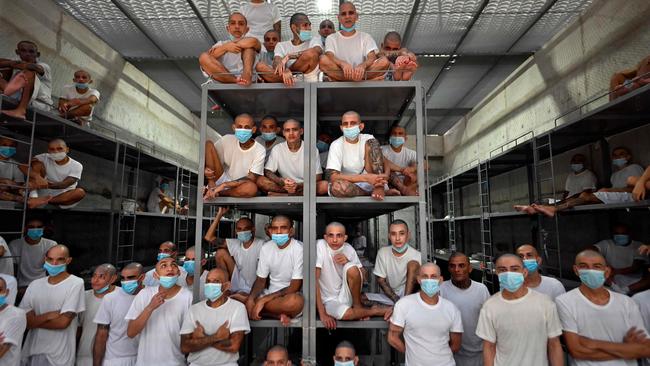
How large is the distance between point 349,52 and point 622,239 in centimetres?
541

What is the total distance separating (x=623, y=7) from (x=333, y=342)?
7.69 metres

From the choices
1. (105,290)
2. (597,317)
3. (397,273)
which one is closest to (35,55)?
(105,290)

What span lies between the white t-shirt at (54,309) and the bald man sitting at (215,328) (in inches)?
63.5

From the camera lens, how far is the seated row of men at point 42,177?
5.48 meters

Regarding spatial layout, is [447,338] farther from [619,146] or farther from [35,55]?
[35,55]

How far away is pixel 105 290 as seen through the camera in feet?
16.0

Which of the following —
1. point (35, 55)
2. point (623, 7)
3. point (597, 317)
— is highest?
point (623, 7)

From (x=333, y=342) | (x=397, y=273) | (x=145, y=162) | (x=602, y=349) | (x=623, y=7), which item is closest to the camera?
(x=602, y=349)

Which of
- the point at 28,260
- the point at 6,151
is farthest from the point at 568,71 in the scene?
the point at 28,260

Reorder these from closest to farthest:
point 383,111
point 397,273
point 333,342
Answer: point 397,273
point 383,111
point 333,342

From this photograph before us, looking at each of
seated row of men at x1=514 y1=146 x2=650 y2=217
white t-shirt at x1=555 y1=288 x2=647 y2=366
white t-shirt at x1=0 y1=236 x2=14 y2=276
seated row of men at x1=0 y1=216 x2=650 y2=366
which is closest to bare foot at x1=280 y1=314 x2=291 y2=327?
seated row of men at x1=0 y1=216 x2=650 y2=366

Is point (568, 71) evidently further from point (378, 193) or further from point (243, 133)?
point (243, 133)

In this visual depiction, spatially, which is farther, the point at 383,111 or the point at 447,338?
the point at 383,111

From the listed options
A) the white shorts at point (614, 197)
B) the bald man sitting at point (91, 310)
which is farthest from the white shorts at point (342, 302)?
the white shorts at point (614, 197)
